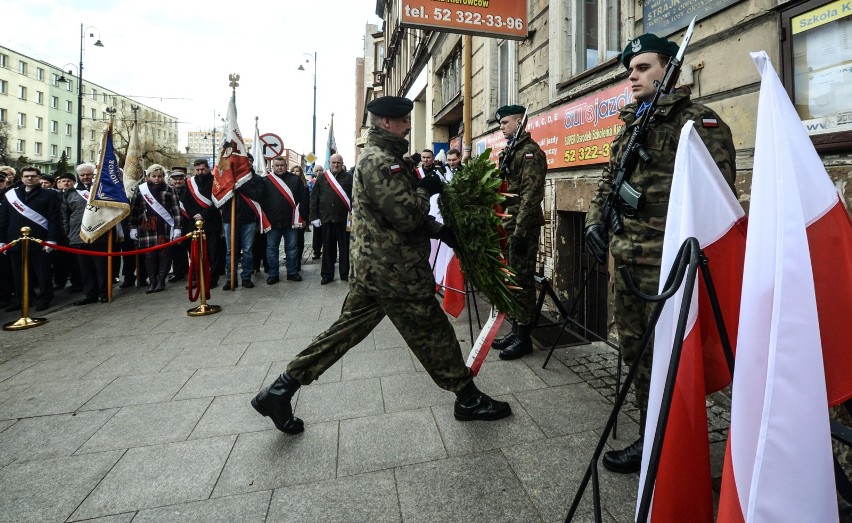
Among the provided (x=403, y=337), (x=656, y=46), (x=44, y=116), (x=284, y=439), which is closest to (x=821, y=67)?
(x=656, y=46)

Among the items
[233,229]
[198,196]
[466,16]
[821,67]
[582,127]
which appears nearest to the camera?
[821,67]

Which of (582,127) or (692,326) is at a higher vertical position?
(582,127)

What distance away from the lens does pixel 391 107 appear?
2.80m

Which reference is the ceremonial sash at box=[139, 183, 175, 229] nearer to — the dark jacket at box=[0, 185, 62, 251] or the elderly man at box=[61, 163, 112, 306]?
the elderly man at box=[61, 163, 112, 306]

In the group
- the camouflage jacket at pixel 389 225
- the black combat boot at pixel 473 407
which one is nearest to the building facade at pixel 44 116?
the camouflage jacket at pixel 389 225

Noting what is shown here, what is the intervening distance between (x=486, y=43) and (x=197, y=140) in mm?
115168

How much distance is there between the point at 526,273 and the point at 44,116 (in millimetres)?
66066

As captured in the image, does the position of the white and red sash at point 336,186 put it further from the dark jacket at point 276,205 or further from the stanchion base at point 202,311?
the stanchion base at point 202,311

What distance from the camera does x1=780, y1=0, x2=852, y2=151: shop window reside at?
2551 mm

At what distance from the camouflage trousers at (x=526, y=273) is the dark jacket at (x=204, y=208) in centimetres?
595

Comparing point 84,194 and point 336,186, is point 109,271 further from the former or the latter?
point 336,186

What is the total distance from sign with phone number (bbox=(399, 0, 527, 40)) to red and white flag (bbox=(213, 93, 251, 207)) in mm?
3661

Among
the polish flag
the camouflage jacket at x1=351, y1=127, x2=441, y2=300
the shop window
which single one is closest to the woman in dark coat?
the camouflage jacket at x1=351, y1=127, x2=441, y2=300

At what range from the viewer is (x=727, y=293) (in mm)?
1849
